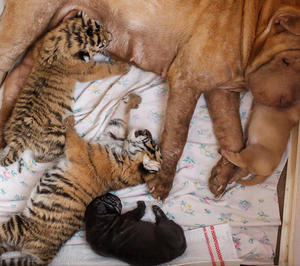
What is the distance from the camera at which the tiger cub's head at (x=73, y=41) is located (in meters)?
2.22

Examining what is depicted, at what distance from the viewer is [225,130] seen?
2.56 meters

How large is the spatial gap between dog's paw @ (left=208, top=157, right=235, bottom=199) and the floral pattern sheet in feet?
0.25

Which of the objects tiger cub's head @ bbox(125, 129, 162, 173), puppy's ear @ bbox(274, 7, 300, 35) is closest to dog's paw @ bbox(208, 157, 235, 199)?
tiger cub's head @ bbox(125, 129, 162, 173)

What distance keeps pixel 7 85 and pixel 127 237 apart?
1374 mm

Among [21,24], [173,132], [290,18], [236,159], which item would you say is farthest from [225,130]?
[21,24]

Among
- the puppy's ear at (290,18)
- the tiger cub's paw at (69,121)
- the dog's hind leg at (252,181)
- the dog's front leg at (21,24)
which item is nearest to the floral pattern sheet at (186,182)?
the dog's hind leg at (252,181)

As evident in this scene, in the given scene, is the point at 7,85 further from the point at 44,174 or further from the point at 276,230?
the point at 276,230

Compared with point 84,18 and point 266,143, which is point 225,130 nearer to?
point 266,143

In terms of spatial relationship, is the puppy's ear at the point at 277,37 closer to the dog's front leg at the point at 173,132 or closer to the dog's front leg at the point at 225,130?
the dog's front leg at the point at 225,130

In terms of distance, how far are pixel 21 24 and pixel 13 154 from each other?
87 cm

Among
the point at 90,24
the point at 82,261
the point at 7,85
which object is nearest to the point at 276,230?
the point at 82,261

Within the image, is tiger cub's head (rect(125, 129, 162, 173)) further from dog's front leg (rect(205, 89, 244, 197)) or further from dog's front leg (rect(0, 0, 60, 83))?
dog's front leg (rect(0, 0, 60, 83))

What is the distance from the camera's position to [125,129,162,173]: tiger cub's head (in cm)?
231

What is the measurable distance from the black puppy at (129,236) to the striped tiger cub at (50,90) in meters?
0.51
